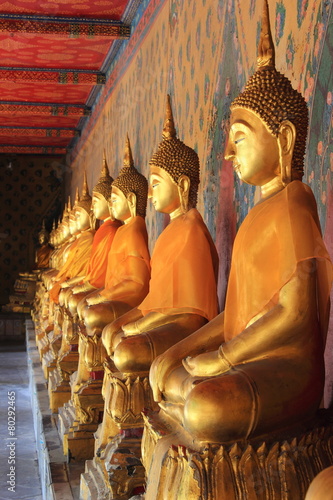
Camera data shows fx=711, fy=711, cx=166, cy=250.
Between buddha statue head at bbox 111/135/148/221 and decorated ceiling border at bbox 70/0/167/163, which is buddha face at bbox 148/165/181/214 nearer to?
buddha statue head at bbox 111/135/148/221

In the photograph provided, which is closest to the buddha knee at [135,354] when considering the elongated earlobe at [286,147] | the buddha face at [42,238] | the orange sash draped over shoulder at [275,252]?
the orange sash draped over shoulder at [275,252]

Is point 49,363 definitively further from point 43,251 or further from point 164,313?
point 43,251

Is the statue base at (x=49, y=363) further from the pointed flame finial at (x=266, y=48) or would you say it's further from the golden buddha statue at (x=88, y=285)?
the pointed flame finial at (x=266, y=48)

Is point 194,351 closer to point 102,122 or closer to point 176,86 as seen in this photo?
point 176,86

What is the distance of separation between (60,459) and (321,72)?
2.63m

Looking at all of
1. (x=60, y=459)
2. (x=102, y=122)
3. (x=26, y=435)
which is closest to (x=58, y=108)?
(x=102, y=122)

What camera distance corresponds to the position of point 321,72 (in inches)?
97.7

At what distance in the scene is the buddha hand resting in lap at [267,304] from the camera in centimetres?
186

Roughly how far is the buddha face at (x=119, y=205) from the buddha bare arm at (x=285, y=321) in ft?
8.54

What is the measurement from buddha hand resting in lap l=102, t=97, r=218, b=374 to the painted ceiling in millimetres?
3270

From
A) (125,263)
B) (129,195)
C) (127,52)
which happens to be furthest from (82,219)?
(125,263)

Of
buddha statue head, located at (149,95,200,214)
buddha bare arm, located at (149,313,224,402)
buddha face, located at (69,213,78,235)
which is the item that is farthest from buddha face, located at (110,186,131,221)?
buddha face, located at (69,213,78,235)

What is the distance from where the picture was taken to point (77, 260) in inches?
253

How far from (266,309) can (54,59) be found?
6454 millimetres
